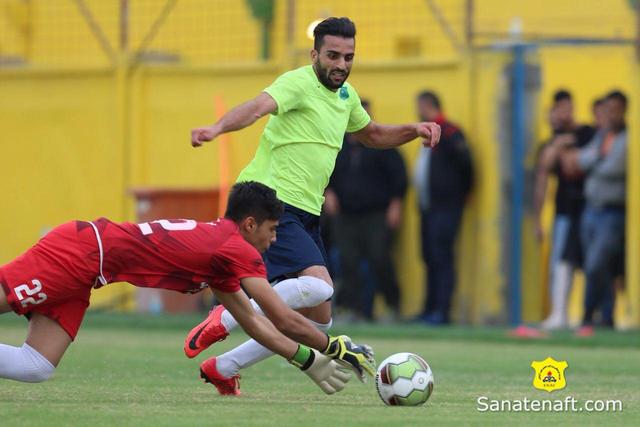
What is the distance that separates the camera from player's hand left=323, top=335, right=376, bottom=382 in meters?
8.38

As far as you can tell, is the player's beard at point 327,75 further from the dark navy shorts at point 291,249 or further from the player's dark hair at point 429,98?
the player's dark hair at point 429,98

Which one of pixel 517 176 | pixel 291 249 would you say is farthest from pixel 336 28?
pixel 517 176

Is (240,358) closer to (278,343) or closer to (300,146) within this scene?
(278,343)

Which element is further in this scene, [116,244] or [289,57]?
[289,57]

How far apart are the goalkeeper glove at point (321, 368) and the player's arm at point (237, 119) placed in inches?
48.8

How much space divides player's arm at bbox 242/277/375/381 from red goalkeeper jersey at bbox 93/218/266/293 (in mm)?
93

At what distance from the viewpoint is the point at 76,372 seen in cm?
1054

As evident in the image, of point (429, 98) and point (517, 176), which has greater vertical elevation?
point (429, 98)

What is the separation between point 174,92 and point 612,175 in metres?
6.08

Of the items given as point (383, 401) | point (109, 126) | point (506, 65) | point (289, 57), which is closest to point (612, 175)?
point (506, 65)

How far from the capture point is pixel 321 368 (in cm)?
837

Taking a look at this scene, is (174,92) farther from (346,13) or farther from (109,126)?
(346,13)

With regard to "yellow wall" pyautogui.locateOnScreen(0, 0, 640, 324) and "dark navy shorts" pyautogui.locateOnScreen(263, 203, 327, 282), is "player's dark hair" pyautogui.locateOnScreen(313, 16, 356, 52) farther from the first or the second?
"yellow wall" pyautogui.locateOnScreen(0, 0, 640, 324)

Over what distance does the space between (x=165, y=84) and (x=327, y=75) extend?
10718mm
